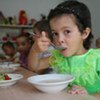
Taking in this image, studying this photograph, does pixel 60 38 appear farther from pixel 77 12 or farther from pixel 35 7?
pixel 35 7

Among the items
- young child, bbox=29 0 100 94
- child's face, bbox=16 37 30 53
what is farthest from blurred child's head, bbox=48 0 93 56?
child's face, bbox=16 37 30 53

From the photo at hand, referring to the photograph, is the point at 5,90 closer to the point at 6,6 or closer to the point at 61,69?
the point at 61,69

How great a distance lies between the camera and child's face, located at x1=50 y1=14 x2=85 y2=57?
1018mm

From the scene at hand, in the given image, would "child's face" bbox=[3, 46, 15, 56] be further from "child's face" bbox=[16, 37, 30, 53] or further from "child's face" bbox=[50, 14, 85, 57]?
"child's face" bbox=[50, 14, 85, 57]

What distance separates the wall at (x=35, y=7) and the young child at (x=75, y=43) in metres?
3.27

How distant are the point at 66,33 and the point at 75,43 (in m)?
0.08

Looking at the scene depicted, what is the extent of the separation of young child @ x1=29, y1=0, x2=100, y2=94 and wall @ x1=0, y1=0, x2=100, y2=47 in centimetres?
327

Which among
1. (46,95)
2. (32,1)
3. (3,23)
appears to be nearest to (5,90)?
(46,95)

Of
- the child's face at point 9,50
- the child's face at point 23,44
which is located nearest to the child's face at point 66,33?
the child's face at point 23,44

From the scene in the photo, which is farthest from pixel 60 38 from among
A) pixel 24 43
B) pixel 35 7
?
pixel 35 7

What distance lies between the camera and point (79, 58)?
116 centimetres

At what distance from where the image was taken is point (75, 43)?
1.08 m

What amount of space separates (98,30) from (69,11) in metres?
3.49

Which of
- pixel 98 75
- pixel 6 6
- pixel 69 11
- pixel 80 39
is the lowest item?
pixel 98 75
